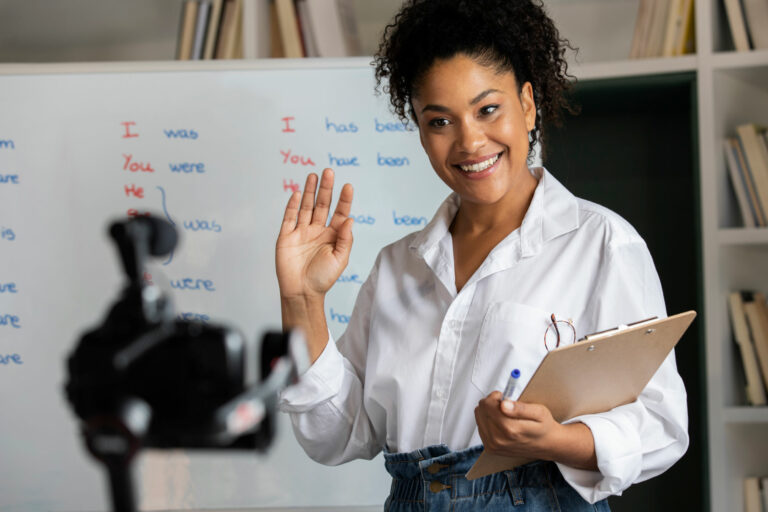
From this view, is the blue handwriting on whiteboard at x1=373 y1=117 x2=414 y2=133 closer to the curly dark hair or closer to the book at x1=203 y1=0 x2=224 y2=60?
the book at x1=203 y1=0 x2=224 y2=60

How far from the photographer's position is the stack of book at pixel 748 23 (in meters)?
1.97

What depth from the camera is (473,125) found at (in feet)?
3.54

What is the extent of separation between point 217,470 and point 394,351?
102 cm

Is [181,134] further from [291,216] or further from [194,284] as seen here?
[291,216]

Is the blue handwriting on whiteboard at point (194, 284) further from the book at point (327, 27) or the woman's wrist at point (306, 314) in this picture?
the woman's wrist at point (306, 314)

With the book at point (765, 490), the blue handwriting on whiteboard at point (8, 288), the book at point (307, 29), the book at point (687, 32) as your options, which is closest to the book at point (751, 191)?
the book at point (687, 32)

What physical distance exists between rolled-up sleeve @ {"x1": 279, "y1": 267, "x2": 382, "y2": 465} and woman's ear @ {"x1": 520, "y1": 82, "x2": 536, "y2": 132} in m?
0.34

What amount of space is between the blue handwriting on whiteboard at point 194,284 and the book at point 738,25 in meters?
1.46

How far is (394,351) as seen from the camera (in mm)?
1145

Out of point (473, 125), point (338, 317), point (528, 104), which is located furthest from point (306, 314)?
point (338, 317)

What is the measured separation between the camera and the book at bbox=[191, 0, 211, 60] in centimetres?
218

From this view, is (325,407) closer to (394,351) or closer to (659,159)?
(394,351)

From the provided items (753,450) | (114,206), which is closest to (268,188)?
(114,206)

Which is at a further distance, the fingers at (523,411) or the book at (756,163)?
the book at (756,163)
